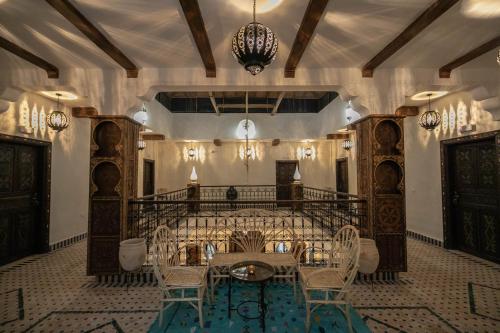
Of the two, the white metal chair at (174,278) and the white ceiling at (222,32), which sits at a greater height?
the white ceiling at (222,32)

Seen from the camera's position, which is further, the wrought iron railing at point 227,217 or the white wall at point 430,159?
the white wall at point 430,159

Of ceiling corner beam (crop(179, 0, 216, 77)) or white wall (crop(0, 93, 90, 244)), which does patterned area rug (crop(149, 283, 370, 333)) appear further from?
white wall (crop(0, 93, 90, 244))

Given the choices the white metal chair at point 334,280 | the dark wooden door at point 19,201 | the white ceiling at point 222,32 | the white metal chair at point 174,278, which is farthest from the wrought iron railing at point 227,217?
the white ceiling at point 222,32

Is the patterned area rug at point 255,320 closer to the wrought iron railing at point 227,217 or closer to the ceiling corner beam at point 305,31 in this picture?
the wrought iron railing at point 227,217

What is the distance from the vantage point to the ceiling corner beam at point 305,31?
8.13 feet

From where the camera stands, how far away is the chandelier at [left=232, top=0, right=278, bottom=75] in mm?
2156

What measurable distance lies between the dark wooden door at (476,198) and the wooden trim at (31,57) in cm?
792

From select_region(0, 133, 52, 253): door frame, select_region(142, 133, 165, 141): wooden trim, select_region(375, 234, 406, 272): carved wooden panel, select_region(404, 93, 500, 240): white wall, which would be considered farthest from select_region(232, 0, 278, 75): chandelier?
select_region(142, 133, 165, 141): wooden trim

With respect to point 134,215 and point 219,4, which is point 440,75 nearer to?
point 219,4

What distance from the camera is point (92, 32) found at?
293 cm

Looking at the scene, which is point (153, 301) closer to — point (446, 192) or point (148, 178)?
point (446, 192)

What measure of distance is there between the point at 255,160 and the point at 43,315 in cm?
922

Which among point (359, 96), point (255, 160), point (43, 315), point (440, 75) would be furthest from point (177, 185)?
point (440, 75)

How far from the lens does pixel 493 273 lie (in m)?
4.15
